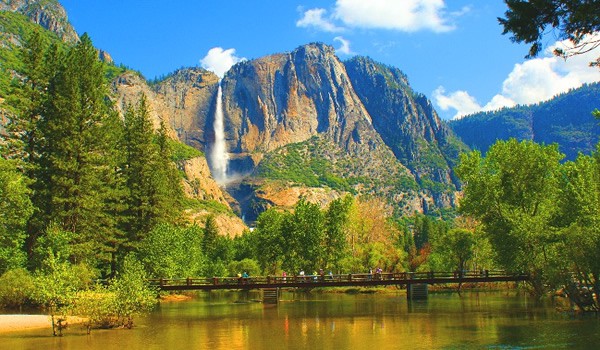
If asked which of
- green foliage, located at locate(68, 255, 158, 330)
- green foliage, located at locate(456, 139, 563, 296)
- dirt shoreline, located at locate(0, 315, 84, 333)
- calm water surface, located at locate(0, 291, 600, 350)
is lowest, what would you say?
calm water surface, located at locate(0, 291, 600, 350)

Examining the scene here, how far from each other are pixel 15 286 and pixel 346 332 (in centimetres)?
2516

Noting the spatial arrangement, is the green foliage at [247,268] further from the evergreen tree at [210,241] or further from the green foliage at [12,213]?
the green foliage at [12,213]

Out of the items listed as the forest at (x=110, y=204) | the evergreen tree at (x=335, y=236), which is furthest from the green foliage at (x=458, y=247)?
the forest at (x=110, y=204)

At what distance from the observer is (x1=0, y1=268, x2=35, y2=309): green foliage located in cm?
4091

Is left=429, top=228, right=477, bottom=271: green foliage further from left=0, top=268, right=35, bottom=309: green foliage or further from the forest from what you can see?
left=0, top=268, right=35, bottom=309: green foliage

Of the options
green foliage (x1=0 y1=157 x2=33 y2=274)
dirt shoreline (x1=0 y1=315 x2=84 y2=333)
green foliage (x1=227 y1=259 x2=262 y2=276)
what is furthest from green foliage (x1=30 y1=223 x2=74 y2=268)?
green foliage (x1=227 y1=259 x2=262 y2=276)

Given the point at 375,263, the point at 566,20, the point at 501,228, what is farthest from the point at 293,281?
the point at 566,20

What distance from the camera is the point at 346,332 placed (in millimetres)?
32219

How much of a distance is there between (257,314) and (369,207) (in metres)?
64.3

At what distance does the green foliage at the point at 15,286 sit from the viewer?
40.9m

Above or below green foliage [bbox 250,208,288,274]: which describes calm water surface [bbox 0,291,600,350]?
below

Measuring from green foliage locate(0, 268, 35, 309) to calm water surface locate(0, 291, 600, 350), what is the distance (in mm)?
8663

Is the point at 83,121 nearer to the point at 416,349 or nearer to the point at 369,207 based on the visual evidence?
the point at 416,349

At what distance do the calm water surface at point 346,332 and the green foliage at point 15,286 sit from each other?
8.66 m
